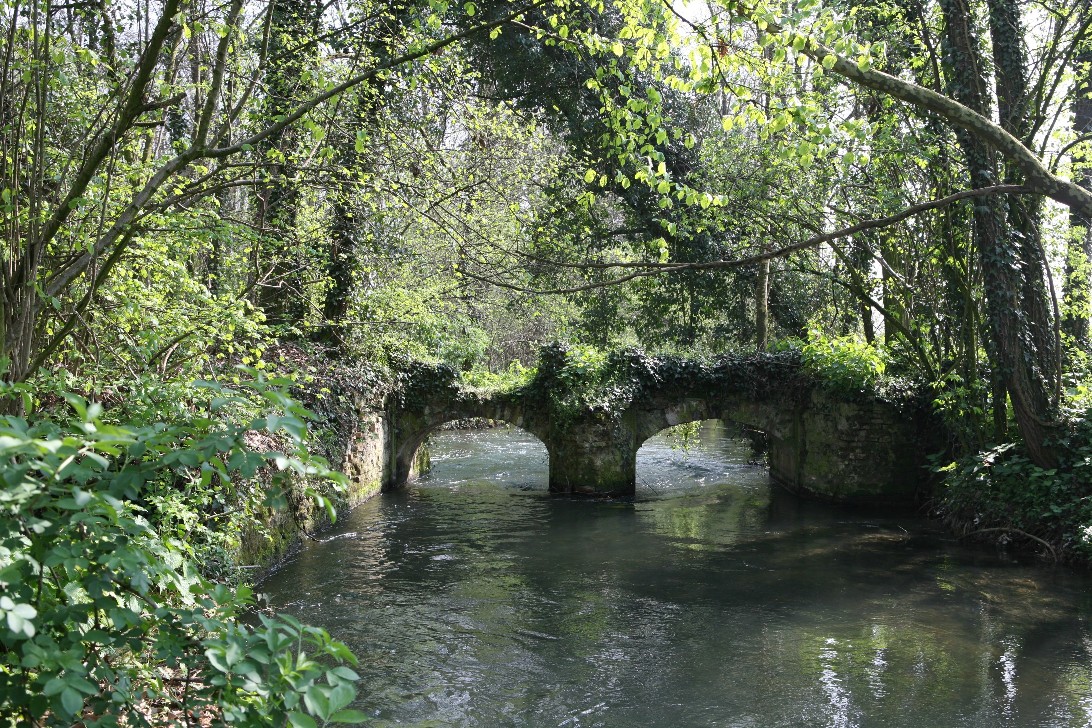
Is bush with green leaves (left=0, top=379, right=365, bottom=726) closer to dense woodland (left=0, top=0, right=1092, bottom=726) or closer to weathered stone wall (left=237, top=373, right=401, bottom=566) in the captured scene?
dense woodland (left=0, top=0, right=1092, bottom=726)

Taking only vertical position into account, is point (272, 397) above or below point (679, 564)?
above

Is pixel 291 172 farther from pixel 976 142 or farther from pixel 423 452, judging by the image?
pixel 423 452

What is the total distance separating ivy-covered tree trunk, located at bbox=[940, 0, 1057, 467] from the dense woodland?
0.04 m

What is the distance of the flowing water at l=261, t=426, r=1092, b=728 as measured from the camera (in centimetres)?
573

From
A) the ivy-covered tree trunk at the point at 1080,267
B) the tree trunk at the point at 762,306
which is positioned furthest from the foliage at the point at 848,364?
the tree trunk at the point at 762,306

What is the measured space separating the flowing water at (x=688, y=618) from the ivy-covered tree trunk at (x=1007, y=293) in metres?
1.83

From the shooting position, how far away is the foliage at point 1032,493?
899 centimetres

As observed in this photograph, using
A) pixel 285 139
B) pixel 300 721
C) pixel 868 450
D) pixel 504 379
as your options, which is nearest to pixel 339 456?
pixel 504 379

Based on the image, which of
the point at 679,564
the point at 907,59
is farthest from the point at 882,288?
the point at 679,564

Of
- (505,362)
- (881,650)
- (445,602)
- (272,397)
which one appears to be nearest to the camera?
(272,397)

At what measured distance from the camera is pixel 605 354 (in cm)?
1393

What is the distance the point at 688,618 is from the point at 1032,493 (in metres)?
4.80

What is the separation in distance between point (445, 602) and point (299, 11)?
6766mm

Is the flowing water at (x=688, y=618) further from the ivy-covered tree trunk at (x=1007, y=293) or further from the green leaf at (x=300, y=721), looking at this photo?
the green leaf at (x=300, y=721)
